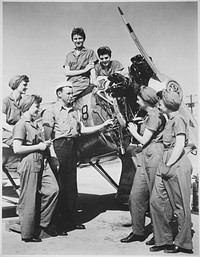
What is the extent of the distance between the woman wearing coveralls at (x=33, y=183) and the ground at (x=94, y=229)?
0.33ft

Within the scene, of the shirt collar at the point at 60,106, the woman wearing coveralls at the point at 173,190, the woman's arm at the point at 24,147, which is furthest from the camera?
the shirt collar at the point at 60,106

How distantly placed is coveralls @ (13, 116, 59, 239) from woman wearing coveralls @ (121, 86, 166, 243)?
588 millimetres

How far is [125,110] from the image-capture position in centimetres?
324

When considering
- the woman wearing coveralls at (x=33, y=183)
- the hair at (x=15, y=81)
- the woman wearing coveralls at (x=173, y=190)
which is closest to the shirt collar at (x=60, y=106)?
the woman wearing coveralls at (x=33, y=183)

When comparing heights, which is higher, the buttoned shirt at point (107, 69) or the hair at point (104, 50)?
the hair at point (104, 50)

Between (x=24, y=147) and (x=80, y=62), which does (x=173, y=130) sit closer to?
(x=80, y=62)

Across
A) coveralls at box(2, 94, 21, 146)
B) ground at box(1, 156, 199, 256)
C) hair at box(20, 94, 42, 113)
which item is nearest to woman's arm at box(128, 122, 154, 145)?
ground at box(1, 156, 199, 256)

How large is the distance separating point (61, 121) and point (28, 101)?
29cm

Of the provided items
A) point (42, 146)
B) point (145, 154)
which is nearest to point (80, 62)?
point (42, 146)

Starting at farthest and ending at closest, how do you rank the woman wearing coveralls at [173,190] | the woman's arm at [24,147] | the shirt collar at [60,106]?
the shirt collar at [60,106] < the woman's arm at [24,147] < the woman wearing coveralls at [173,190]

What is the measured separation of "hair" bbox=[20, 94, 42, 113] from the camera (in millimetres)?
3201

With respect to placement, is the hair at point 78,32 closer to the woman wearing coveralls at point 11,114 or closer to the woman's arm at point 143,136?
the woman wearing coveralls at point 11,114

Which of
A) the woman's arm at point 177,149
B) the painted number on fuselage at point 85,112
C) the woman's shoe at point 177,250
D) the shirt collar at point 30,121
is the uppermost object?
the painted number on fuselage at point 85,112

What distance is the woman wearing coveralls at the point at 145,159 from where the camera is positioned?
3.08 meters
